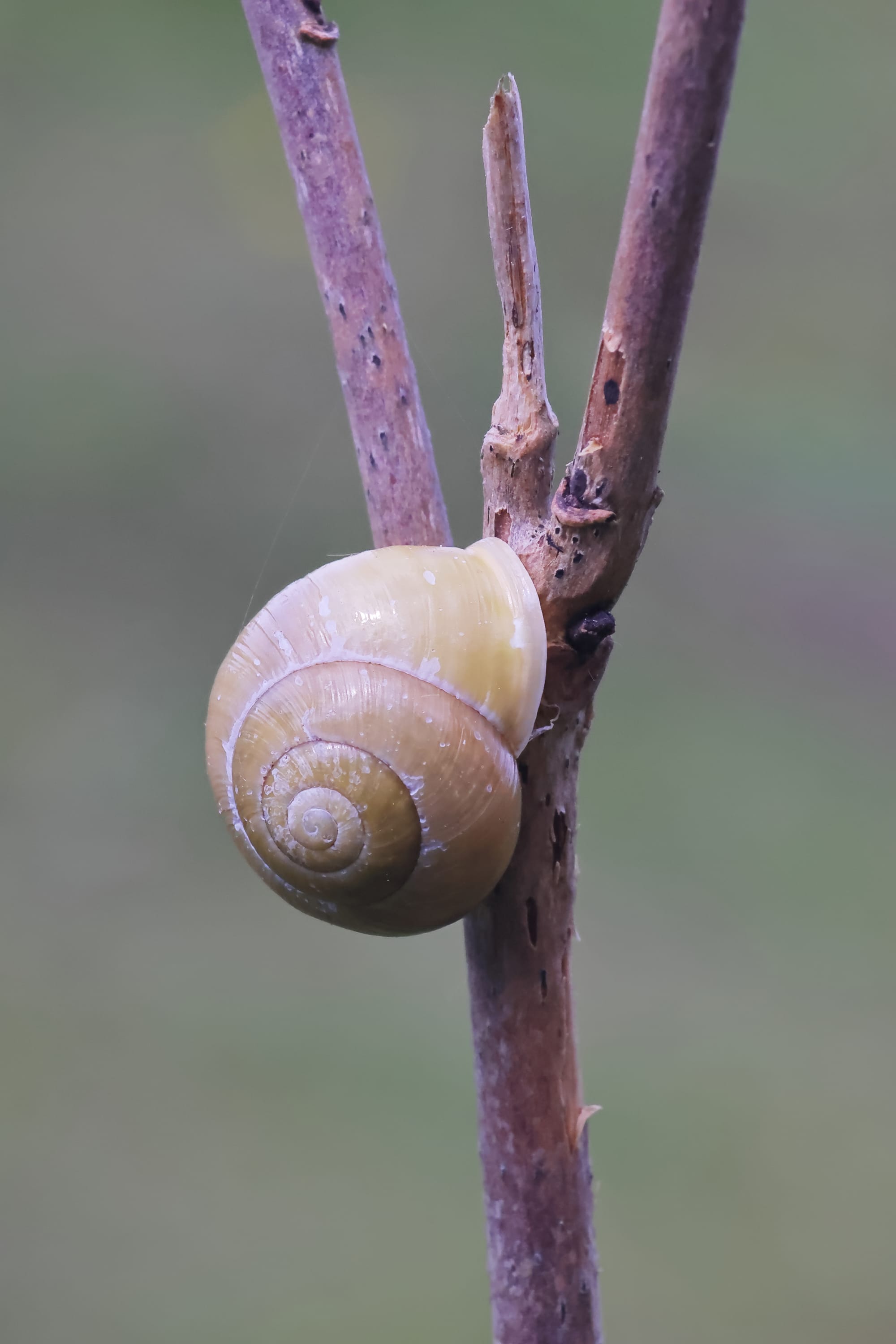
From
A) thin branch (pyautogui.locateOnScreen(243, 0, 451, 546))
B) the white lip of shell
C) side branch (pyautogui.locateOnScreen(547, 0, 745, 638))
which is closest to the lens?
side branch (pyautogui.locateOnScreen(547, 0, 745, 638))

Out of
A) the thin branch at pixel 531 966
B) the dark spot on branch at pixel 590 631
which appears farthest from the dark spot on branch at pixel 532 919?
the dark spot on branch at pixel 590 631

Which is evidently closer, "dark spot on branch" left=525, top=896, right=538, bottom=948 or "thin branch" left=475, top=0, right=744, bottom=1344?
"thin branch" left=475, top=0, right=744, bottom=1344

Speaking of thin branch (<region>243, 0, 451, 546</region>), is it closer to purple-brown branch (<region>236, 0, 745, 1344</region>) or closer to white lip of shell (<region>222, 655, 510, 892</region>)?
purple-brown branch (<region>236, 0, 745, 1344</region>)

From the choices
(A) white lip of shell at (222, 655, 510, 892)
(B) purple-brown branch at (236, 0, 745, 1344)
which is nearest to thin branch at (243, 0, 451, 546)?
(B) purple-brown branch at (236, 0, 745, 1344)

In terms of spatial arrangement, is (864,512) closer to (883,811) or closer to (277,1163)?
(883,811)

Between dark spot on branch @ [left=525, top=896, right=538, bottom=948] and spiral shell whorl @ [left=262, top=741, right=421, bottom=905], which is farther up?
spiral shell whorl @ [left=262, top=741, right=421, bottom=905]

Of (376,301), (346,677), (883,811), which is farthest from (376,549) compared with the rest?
(883,811)
